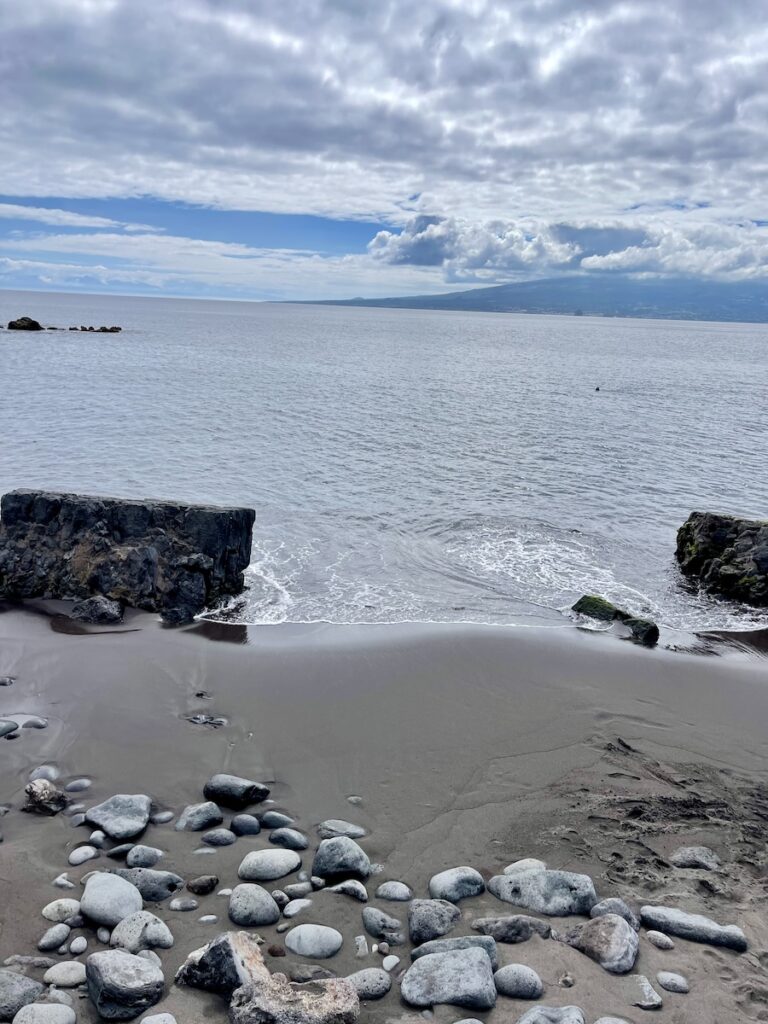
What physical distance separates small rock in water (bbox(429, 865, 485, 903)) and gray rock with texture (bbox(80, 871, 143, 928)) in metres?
2.72

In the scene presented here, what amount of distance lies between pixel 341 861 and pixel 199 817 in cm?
177

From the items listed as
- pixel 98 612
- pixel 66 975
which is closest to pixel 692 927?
pixel 66 975

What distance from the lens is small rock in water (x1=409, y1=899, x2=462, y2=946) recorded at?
644 cm

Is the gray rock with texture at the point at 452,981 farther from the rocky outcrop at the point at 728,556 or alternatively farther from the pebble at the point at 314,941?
the rocky outcrop at the point at 728,556

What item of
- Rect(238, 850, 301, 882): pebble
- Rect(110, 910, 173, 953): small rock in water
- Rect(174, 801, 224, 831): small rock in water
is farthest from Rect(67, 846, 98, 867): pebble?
Rect(238, 850, 301, 882): pebble

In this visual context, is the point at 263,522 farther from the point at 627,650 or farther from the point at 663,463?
the point at 663,463

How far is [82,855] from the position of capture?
7371 millimetres

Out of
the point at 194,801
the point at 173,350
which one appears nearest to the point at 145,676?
the point at 194,801

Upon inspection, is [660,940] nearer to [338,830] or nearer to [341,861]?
[341,861]

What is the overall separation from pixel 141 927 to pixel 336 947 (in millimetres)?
1667

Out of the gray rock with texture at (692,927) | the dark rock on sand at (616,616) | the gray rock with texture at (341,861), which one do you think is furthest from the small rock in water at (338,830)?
the dark rock on sand at (616,616)

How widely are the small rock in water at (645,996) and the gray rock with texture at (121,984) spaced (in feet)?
12.3

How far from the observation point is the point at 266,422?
122 ft

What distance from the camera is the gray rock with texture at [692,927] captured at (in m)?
6.52
